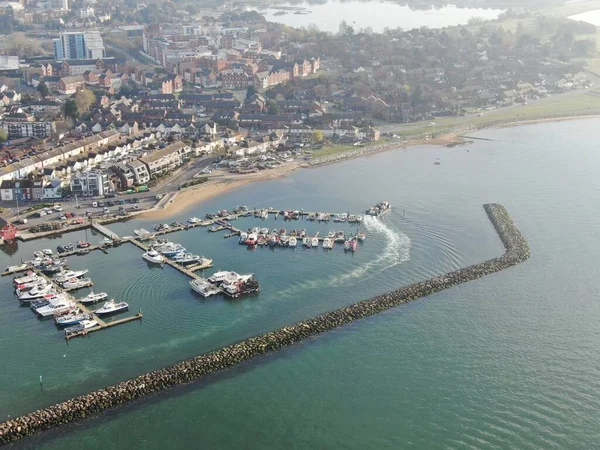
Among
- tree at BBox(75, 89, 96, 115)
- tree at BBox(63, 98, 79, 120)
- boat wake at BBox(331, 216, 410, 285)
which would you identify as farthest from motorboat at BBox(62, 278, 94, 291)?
tree at BBox(75, 89, 96, 115)

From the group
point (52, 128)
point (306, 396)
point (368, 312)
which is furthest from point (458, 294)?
point (52, 128)

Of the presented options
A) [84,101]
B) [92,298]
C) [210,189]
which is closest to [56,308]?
[92,298]

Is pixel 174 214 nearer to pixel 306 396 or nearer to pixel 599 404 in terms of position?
pixel 306 396

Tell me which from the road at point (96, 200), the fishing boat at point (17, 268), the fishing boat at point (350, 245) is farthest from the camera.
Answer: the road at point (96, 200)

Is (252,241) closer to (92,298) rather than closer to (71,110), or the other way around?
(92,298)

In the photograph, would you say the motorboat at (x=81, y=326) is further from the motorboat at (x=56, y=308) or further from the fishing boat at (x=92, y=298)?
the fishing boat at (x=92, y=298)

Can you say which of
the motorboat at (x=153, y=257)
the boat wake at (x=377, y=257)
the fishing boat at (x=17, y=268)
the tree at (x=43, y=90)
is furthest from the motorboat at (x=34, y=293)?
the tree at (x=43, y=90)
